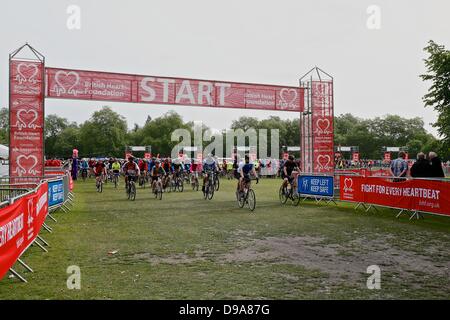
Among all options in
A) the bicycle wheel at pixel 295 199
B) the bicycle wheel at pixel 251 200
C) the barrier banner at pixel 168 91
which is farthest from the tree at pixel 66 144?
the bicycle wheel at pixel 251 200

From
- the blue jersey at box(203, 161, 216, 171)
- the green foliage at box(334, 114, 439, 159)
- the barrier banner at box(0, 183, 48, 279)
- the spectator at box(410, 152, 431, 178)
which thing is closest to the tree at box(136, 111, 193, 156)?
the green foliage at box(334, 114, 439, 159)

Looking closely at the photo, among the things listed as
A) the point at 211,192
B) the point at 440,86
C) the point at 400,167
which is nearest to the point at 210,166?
the point at 211,192

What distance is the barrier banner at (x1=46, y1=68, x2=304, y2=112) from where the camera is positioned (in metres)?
16.5

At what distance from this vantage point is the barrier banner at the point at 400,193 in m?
12.0

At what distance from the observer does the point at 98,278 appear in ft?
20.3

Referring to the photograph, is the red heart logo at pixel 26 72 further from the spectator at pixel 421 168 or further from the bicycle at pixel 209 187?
the spectator at pixel 421 168

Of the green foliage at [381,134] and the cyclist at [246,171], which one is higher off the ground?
the green foliage at [381,134]

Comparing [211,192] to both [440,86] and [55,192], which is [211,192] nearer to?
[55,192]

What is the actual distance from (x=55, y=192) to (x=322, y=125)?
39.3 feet

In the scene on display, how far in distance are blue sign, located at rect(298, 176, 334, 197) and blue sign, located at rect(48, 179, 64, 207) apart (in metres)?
9.62

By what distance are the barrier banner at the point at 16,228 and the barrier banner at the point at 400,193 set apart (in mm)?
10587

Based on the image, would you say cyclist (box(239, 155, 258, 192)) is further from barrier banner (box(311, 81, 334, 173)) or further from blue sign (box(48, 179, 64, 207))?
blue sign (box(48, 179, 64, 207))
